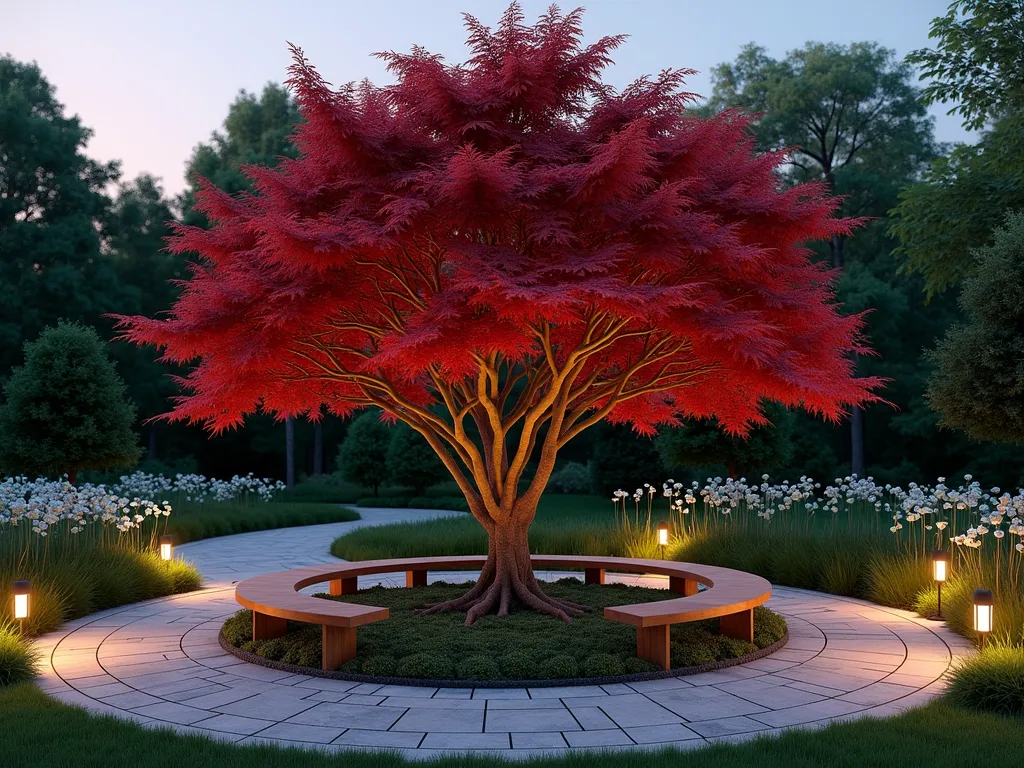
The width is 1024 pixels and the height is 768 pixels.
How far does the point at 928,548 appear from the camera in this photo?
1058 centimetres

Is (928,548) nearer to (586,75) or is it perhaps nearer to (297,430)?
(586,75)

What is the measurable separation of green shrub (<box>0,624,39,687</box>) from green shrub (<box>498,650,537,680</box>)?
3.65m

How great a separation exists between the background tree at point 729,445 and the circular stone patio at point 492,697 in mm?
12992

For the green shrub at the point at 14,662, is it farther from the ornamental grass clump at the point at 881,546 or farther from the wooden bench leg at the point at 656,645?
the ornamental grass clump at the point at 881,546

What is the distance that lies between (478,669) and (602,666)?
98 centimetres

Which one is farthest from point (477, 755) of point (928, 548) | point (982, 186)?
point (982, 186)

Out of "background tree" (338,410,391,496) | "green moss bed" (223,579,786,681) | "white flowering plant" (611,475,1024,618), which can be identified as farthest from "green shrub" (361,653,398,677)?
"background tree" (338,410,391,496)

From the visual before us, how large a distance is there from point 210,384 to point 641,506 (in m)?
20.8

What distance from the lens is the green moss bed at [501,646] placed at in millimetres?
6699

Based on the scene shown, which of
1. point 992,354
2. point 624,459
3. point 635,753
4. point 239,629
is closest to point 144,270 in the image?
point 624,459

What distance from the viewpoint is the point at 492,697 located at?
622 centimetres

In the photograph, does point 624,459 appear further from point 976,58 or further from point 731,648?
point 731,648

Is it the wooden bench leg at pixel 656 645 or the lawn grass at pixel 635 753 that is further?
the wooden bench leg at pixel 656 645

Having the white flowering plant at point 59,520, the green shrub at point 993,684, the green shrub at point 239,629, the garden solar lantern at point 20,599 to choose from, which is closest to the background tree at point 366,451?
the white flowering plant at point 59,520
